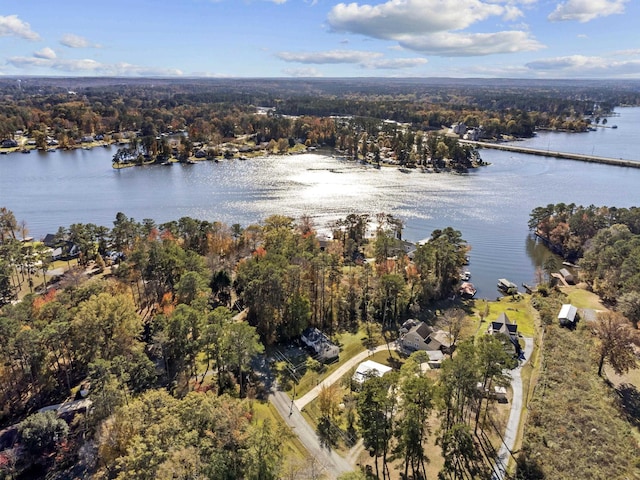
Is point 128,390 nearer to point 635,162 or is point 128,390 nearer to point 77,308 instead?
point 77,308

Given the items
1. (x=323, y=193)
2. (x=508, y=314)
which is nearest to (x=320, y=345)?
(x=508, y=314)

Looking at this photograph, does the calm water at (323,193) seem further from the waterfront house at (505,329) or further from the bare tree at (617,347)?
the bare tree at (617,347)

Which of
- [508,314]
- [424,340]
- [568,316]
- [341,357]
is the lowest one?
[508,314]

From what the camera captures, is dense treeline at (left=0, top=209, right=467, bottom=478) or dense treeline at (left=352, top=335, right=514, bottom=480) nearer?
dense treeline at (left=0, top=209, right=467, bottom=478)

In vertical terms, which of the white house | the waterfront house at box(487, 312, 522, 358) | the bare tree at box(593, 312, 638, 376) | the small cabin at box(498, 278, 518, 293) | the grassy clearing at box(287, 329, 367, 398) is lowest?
the small cabin at box(498, 278, 518, 293)

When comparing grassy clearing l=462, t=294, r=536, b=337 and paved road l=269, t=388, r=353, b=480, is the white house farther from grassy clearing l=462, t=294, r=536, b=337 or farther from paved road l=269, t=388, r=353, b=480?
grassy clearing l=462, t=294, r=536, b=337

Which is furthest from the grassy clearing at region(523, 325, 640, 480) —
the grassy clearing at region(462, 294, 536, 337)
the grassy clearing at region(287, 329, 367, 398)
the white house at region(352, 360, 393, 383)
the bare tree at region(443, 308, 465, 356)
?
the grassy clearing at region(287, 329, 367, 398)

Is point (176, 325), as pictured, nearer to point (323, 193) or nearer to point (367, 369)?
point (367, 369)
